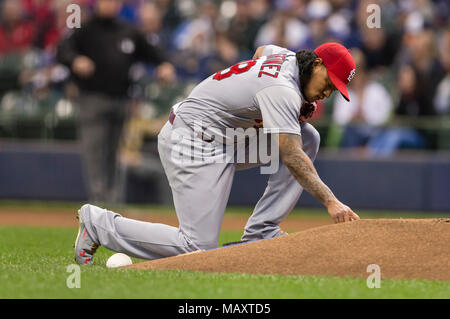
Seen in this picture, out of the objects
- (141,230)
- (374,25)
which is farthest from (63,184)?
(141,230)

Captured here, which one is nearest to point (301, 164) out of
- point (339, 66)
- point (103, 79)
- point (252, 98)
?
point (252, 98)

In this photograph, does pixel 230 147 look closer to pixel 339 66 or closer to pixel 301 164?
pixel 301 164

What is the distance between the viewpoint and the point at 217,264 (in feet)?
17.0

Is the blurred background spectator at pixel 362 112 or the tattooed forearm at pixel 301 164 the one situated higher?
the tattooed forearm at pixel 301 164

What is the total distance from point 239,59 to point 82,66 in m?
3.50

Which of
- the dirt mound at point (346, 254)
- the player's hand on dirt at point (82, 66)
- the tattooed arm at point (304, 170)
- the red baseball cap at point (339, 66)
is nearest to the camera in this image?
the dirt mound at point (346, 254)

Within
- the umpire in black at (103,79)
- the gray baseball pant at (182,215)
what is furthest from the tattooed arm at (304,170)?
the umpire in black at (103,79)

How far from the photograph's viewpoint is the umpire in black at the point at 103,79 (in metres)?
10.5

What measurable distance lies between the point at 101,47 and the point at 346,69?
6.06 m

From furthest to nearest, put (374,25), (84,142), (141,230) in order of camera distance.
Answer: (374,25)
(84,142)
(141,230)

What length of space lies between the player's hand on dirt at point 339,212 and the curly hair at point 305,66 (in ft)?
2.92

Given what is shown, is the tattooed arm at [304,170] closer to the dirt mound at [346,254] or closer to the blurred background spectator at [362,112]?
the dirt mound at [346,254]

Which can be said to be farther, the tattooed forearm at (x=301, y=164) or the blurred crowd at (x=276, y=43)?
the blurred crowd at (x=276, y=43)
